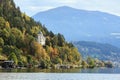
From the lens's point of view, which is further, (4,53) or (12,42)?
(12,42)

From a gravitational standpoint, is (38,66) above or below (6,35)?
below

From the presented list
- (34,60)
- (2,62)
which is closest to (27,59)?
(34,60)

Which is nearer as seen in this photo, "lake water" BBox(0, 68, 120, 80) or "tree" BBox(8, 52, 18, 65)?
"lake water" BBox(0, 68, 120, 80)

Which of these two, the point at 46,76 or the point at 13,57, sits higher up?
the point at 13,57

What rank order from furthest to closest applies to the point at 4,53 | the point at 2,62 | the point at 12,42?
1. the point at 12,42
2. the point at 4,53
3. the point at 2,62

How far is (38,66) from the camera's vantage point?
18700 cm

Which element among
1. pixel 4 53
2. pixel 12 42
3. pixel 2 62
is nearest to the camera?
pixel 2 62

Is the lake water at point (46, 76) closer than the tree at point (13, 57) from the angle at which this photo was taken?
Yes

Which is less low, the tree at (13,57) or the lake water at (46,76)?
the tree at (13,57)

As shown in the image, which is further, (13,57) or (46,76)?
(13,57)

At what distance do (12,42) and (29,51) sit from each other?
947cm

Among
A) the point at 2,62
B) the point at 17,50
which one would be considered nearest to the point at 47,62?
the point at 17,50

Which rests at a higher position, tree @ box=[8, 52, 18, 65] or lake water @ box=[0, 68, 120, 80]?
tree @ box=[8, 52, 18, 65]

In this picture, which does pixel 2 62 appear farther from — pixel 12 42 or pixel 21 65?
pixel 12 42
